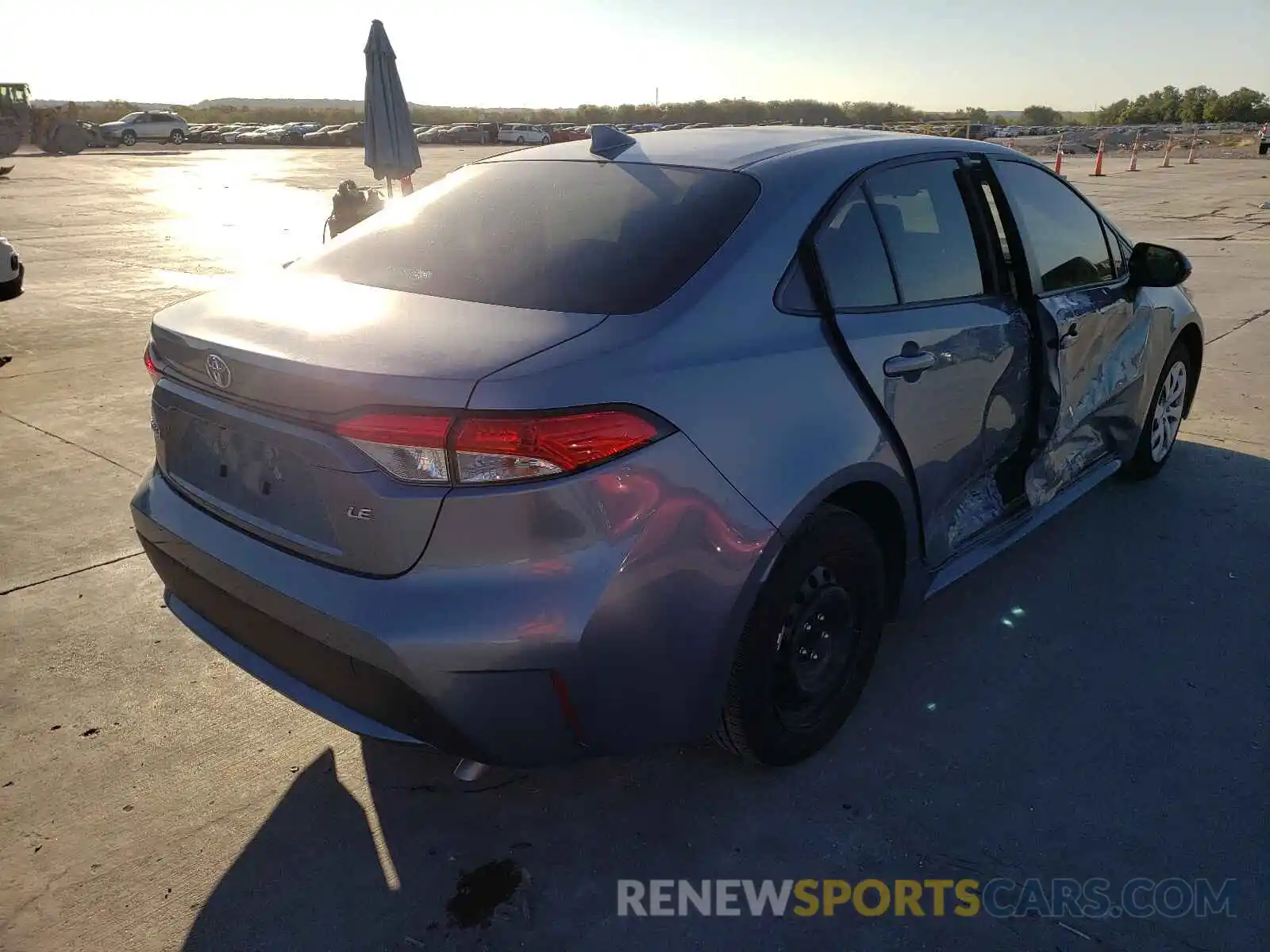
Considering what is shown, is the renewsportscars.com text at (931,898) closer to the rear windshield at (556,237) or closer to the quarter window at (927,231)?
the rear windshield at (556,237)

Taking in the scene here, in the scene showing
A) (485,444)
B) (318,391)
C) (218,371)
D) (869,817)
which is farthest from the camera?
(869,817)

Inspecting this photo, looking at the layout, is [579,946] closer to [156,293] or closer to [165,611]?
[165,611]

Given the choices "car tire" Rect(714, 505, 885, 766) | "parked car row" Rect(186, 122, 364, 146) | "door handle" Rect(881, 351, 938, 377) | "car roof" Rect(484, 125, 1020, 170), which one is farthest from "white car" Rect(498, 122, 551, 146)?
"car tire" Rect(714, 505, 885, 766)

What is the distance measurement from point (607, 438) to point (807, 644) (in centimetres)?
97

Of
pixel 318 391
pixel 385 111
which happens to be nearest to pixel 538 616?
pixel 318 391

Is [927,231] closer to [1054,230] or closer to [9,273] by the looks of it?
[1054,230]

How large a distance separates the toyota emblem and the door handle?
1.65m

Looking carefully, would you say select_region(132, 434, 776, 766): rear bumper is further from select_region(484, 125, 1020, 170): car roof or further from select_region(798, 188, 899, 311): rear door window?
select_region(484, 125, 1020, 170): car roof

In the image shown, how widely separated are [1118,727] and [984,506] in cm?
82

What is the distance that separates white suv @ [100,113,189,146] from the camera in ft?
163

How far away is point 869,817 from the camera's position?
8.05ft

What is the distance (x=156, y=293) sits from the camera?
10047 mm

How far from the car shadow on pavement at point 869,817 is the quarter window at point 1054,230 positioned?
1.31m

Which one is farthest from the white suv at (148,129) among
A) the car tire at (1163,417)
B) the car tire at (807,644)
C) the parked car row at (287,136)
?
the car tire at (807,644)
